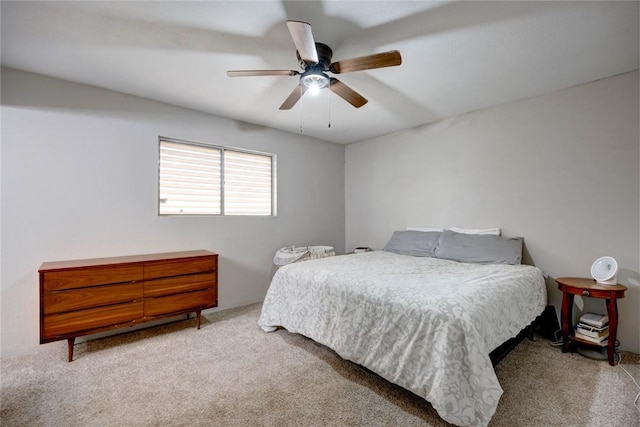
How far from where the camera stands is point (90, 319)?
227 cm

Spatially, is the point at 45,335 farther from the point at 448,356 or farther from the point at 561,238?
the point at 561,238

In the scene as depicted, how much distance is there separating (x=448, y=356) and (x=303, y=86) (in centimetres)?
198

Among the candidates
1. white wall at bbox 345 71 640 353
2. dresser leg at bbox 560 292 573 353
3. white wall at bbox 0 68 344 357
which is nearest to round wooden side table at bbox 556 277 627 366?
dresser leg at bbox 560 292 573 353

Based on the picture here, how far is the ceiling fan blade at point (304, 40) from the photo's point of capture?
4.69ft

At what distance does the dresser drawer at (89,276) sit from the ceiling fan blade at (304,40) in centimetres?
222

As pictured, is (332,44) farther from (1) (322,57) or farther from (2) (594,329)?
(2) (594,329)

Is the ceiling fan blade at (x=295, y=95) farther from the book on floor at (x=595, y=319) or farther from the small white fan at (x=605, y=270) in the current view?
the book on floor at (x=595, y=319)

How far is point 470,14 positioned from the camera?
5.62 ft

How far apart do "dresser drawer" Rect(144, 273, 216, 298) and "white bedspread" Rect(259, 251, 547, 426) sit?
0.67 metres

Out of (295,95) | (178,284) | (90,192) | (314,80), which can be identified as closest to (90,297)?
(178,284)

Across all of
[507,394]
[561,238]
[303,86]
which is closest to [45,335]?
[303,86]

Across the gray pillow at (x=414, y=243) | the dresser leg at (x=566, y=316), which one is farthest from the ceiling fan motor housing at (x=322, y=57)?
the dresser leg at (x=566, y=316)

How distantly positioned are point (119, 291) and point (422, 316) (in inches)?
95.2

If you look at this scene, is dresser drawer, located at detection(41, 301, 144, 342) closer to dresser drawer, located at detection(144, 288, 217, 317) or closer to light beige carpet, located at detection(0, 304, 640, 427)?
dresser drawer, located at detection(144, 288, 217, 317)
